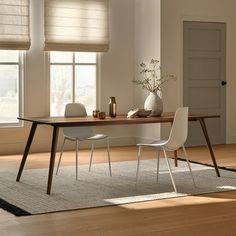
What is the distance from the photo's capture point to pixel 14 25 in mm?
8812

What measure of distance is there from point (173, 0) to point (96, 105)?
2.03 m

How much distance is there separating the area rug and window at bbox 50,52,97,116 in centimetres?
204

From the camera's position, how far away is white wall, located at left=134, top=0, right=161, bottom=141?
952 cm

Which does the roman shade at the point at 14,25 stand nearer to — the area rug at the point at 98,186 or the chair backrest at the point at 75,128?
the chair backrest at the point at 75,128

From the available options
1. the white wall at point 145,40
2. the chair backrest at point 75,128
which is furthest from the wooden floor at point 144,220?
the white wall at point 145,40

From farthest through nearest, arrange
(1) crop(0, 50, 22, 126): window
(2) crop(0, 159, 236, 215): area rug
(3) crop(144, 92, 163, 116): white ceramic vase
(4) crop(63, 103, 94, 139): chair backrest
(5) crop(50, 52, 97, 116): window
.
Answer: (5) crop(50, 52, 97, 116): window → (1) crop(0, 50, 22, 126): window → (4) crop(63, 103, 94, 139): chair backrest → (3) crop(144, 92, 163, 116): white ceramic vase → (2) crop(0, 159, 236, 215): area rug

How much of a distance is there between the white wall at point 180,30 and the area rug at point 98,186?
218cm

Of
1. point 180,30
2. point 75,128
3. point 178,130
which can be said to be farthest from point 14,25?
point 178,130

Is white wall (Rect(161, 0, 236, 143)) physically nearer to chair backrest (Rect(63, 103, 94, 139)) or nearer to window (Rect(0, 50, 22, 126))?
window (Rect(0, 50, 22, 126))

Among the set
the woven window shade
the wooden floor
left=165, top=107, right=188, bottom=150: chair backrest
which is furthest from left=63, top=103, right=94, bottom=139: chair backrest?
the woven window shade

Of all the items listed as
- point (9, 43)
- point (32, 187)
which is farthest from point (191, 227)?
point (9, 43)

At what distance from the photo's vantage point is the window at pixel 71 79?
30.7ft

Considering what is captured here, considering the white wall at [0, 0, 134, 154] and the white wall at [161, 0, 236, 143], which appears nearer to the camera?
the white wall at [0, 0, 134, 154]

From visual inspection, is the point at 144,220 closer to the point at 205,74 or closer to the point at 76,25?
the point at 76,25
